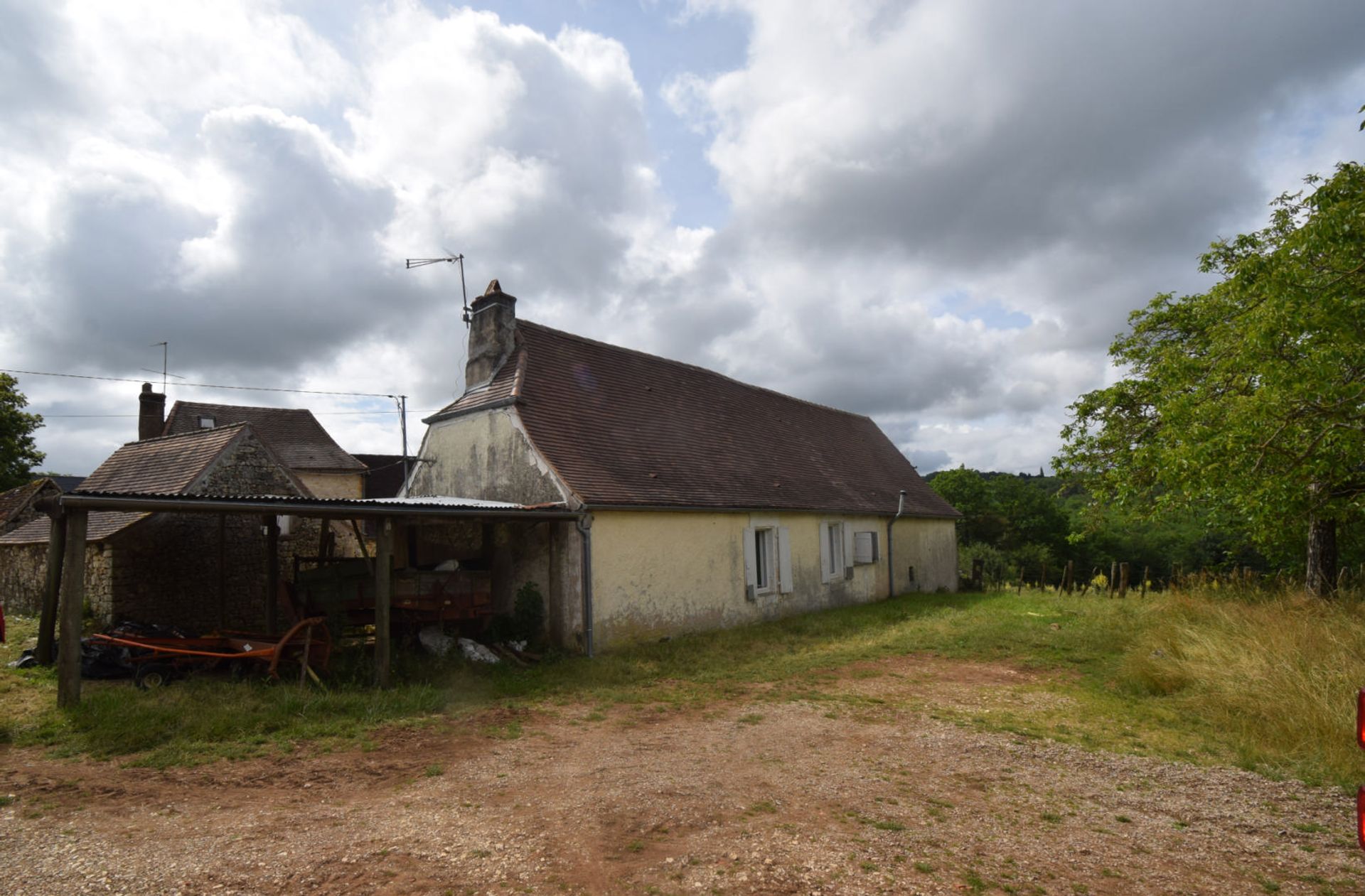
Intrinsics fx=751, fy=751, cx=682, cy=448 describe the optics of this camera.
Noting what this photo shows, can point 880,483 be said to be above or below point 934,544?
above

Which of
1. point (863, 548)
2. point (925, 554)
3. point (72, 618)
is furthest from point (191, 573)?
point (925, 554)

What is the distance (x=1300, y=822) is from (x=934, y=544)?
61.6 feet

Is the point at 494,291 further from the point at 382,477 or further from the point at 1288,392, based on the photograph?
the point at 382,477

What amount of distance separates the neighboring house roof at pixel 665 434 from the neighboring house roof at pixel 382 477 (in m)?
18.1

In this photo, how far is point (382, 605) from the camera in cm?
944

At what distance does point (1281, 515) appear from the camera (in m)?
11.9

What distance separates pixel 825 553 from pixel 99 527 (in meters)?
14.2

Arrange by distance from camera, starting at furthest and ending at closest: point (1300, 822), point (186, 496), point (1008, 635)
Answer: point (1008, 635)
point (186, 496)
point (1300, 822)

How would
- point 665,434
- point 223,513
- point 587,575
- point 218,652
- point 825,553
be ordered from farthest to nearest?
1. point 825,553
2. point 665,434
3. point 587,575
4. point 218,652
5. point 223,513

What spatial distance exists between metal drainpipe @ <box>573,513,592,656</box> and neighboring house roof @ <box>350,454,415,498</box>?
878 inches

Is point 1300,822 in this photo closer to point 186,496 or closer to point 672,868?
point 672,868

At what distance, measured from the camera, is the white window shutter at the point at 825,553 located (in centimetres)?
1748

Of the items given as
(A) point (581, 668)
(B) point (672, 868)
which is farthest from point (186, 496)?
(B) point (672, 868)

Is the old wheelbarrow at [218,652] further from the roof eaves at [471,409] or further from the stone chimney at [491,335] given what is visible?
the stone chimney at [491,335]
